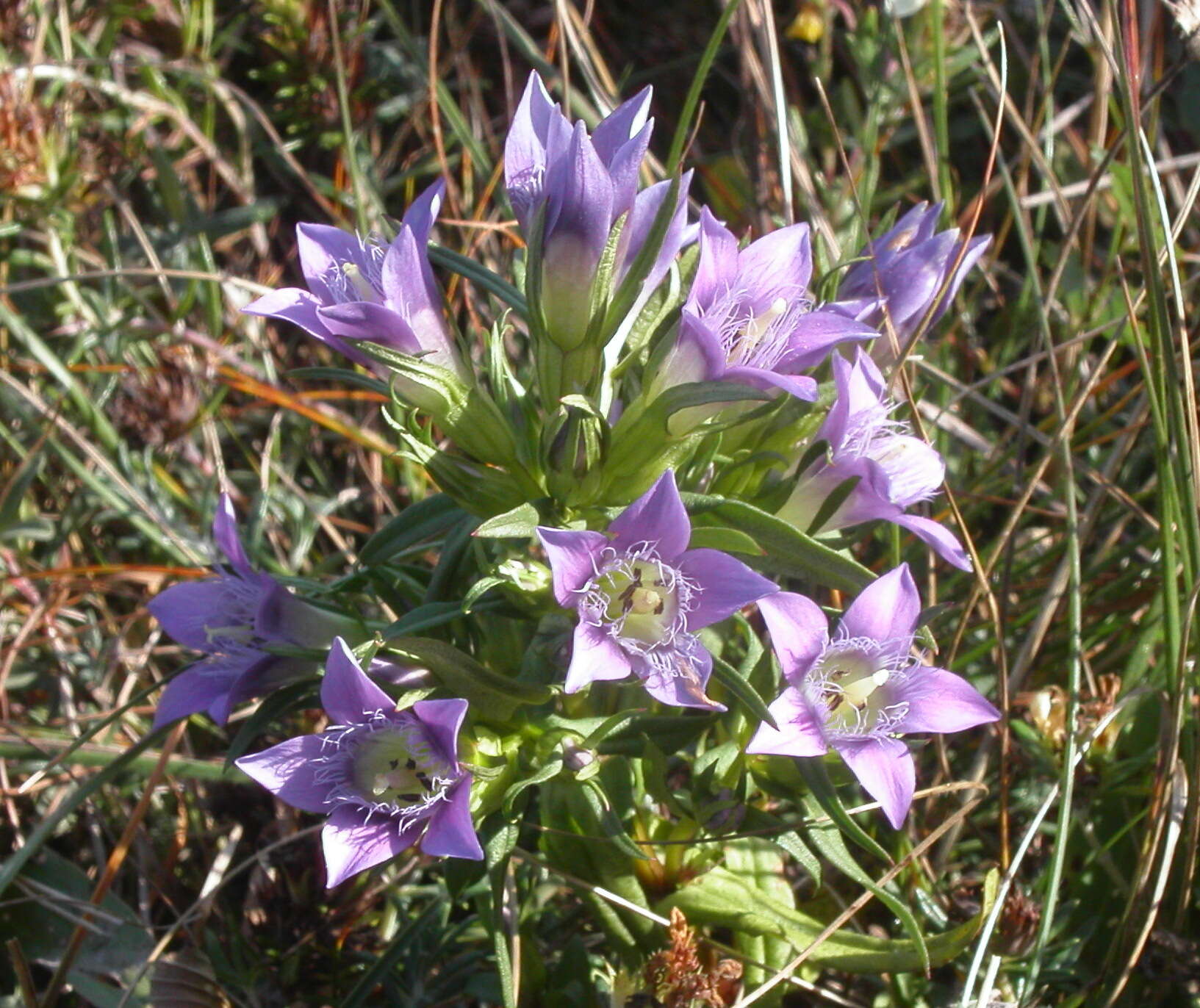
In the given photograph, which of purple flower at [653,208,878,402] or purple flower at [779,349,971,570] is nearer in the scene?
purple flower at [653,208,878,402]

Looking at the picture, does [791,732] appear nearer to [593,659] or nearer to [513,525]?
[593,659]

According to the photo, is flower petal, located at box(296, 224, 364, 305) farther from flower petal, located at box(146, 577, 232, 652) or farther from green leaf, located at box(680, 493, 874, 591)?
green leaf, located at box(680, 493, 874, 591)

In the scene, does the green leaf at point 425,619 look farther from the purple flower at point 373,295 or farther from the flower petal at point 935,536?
the flower petal at point 935,536

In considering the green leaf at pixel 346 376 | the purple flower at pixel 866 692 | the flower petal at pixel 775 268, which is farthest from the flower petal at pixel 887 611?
the green leaf at pixel 346 376

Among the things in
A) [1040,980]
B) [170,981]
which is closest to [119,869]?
[170,981]

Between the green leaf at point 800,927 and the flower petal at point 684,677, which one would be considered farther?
the green leaf at point 800,927

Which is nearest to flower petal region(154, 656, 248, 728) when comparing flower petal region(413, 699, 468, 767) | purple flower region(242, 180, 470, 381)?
flower petal region(413, 699, 468, 767)

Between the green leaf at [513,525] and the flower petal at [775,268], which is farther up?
the flower petal at [775,268]
